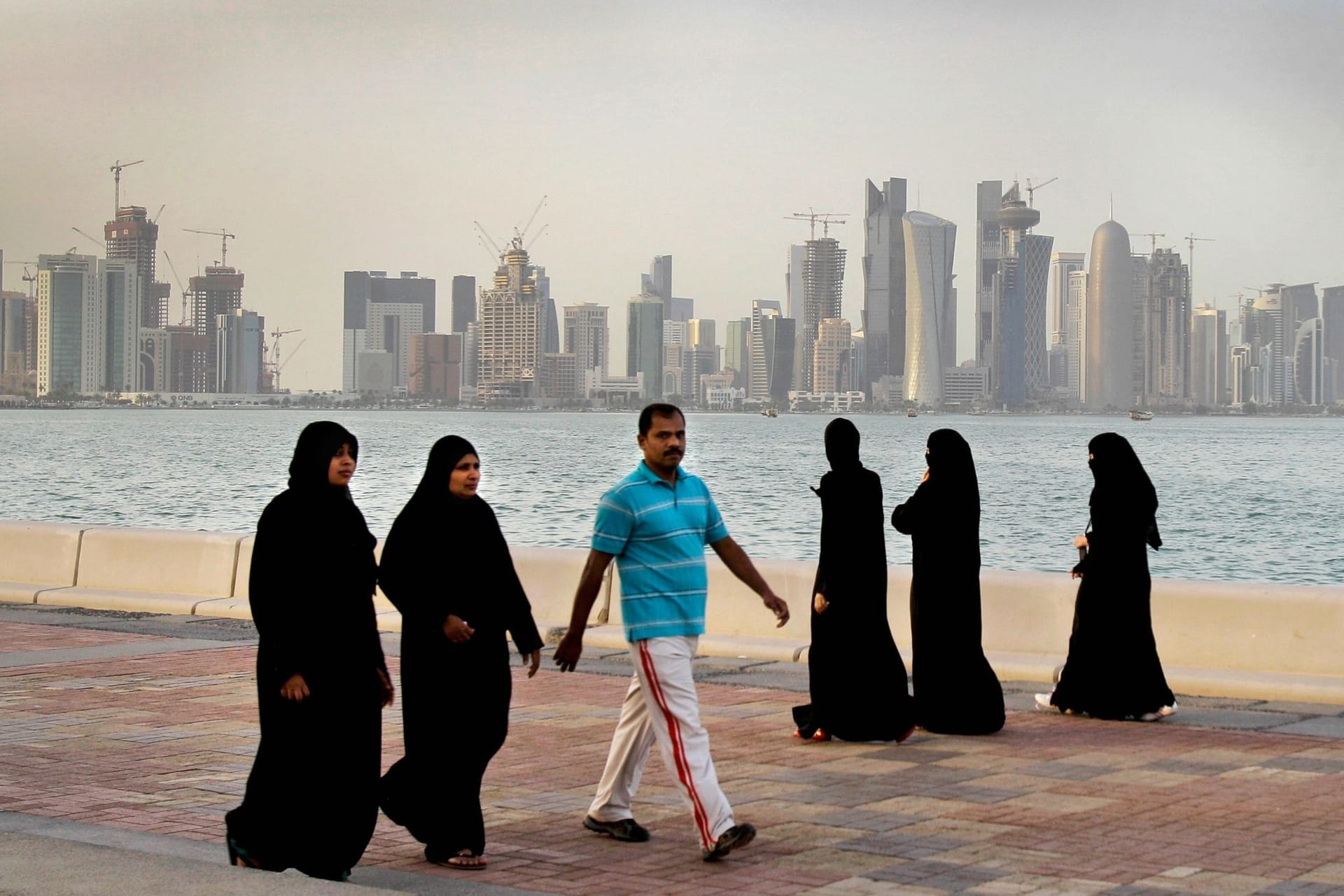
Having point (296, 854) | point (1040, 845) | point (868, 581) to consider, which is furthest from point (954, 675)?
point (296, 854)

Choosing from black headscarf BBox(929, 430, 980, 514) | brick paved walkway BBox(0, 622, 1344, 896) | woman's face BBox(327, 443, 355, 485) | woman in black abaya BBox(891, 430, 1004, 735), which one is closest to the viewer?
woman's face BBox(327, 443, 355, 485)

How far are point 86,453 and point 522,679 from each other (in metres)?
111

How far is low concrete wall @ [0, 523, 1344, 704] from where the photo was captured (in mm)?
10711

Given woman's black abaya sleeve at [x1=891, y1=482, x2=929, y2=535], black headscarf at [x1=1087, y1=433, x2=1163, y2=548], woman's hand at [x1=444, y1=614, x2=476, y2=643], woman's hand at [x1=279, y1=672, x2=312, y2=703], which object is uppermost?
black headscarf at [x1=1087, y1=433, x2=1163, y2=548]

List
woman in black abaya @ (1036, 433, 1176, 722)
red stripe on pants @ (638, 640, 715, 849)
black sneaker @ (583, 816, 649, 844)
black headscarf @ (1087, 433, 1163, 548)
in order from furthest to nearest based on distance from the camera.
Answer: black headscarf @ (1087, 433, 1163, 548)
woman in black abaya @ (1036, 433, 1176, 722)
black sneaker @ (583, 816, 649, 844)
red stripe on pants @ (638, 640, 715, 849)

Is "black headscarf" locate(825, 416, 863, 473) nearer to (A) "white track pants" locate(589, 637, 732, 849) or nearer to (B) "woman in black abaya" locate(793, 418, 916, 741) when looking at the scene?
(B) "woman in black abaya" locate(793, 418, 916, 741)

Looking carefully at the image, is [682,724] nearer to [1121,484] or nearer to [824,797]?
[824,797]

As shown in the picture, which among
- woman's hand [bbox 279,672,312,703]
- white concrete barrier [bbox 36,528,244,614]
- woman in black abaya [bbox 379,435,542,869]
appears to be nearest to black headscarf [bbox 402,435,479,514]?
woman in black abaya [bbox 379,435,542,869]

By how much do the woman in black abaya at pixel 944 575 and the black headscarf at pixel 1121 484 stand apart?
0.77 metres

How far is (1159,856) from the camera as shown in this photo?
642 centimetres

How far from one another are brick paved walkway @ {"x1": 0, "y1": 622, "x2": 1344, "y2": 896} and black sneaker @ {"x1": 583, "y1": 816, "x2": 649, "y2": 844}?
0.04 meters

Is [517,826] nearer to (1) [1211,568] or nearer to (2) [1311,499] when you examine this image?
(1) [1211,568]

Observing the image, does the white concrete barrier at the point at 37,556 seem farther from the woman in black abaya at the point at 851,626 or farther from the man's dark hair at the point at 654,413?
the man's dark hair at the point at 654,413

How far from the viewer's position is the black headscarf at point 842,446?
29.6 feet
